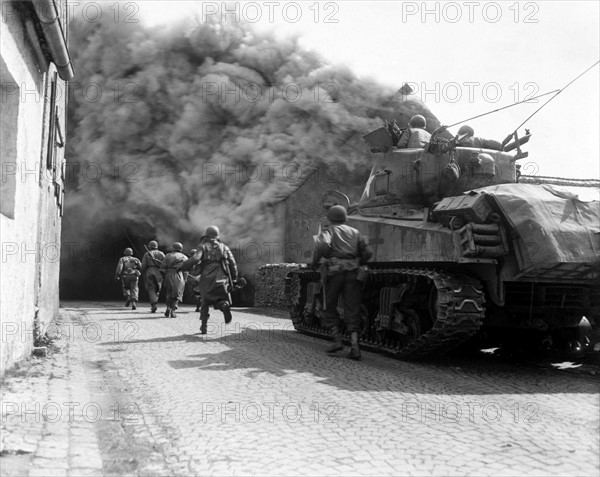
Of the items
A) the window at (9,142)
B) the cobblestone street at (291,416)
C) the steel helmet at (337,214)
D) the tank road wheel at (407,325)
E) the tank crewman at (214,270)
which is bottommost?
the cobblestone street at (291,416)

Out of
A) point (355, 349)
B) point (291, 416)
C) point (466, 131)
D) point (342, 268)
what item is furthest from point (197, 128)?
point (291, 416)

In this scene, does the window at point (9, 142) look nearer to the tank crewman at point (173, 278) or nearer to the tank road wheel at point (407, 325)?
the tank road wheel at point (407, 325)

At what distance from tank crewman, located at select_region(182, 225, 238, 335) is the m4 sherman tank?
190cm

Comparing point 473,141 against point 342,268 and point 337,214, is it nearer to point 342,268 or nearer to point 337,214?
point 337,214

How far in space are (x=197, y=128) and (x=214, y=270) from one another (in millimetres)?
12427

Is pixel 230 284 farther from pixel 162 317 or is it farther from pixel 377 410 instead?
pixel 377 410

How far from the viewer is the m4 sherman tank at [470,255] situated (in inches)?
264

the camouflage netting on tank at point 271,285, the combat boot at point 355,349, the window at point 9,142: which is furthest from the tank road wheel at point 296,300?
the camouflage netting on tank at point 271,285

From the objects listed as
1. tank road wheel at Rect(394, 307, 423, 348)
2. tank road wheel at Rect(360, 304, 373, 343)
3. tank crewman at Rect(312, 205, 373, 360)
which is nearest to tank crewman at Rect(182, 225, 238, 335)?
tank road wheel at Rect(360, 304, 373, 343)

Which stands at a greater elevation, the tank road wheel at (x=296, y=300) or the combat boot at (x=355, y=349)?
the tank road wheel at (x=296, y=300)

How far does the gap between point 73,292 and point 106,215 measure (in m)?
5.40

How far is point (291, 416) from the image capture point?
4.62 m

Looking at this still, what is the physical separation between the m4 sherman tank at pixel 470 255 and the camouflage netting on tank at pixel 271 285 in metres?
8.54

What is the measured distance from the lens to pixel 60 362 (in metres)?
6.96
